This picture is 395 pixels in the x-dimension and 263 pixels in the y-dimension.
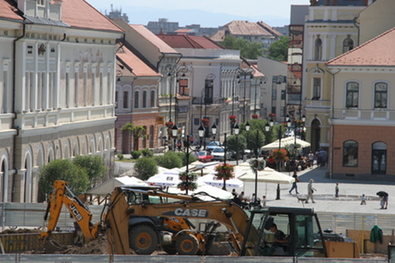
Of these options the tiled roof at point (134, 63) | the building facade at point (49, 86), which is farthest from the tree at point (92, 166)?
the tiled roof at point (134, 63)

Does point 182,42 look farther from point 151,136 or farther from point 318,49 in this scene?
point 318,49

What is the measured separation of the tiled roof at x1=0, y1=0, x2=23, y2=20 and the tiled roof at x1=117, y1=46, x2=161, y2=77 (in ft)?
122

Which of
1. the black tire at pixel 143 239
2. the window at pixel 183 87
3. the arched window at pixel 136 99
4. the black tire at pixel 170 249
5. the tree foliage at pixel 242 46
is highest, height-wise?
the tree foliage at pixel 242 46

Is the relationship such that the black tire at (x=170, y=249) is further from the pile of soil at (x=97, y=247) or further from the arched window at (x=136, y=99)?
the arched window at (x=136, y=99)

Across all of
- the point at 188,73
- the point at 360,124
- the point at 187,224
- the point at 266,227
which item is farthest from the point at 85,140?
the point at 188,73

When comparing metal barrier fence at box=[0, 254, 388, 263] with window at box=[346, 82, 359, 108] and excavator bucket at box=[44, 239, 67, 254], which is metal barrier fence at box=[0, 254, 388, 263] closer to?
excavator bucket at box=[44, 239, 67, 254]

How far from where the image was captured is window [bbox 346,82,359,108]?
5962 cm

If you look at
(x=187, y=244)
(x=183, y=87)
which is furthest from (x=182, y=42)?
(x=187, y=244)

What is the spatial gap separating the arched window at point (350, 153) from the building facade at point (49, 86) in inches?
536

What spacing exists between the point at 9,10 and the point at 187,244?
52.3 feet

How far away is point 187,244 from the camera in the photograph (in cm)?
2655

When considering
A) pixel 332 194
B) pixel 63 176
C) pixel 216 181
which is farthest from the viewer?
pixel 332 194

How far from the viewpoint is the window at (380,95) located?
59.2 meters

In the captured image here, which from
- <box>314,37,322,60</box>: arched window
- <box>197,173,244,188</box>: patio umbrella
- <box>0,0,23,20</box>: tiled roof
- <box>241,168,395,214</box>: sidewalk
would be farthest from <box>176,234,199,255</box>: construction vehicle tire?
<box>314,37,322,60</box>: arched window
